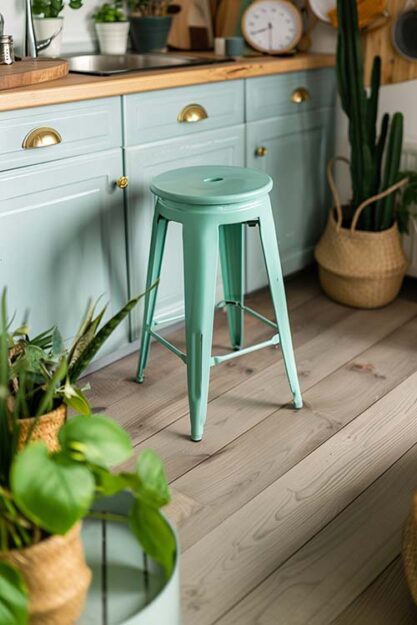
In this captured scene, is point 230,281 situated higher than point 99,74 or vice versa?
point 99,74

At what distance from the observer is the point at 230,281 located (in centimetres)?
261

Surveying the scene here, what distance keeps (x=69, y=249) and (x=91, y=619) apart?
4.33 feet

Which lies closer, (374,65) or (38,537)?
(38,537)

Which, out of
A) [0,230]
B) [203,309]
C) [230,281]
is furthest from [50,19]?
[203,309]

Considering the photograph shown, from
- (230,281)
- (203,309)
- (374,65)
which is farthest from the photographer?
(374,65)

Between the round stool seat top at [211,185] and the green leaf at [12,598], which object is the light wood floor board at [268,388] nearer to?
the round stool seat top at [211,185]

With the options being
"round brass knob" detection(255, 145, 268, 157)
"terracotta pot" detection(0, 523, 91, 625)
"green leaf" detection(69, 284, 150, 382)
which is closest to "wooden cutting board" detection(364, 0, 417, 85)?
"round brass knob" detection(255, 145, 268, 157)

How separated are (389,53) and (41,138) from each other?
60.3 inches

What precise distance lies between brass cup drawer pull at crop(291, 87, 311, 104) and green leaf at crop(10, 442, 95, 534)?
219cm

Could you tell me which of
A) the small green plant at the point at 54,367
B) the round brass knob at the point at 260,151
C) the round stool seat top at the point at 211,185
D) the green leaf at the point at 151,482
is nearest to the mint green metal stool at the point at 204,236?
the round stool seat top at the point at 211,185

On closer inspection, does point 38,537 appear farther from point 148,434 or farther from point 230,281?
point 230,281

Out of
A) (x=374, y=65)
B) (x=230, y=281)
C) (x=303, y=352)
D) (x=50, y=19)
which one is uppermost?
(x=50, y=19)

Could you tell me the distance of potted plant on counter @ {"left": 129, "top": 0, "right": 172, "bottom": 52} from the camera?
295 centimetres

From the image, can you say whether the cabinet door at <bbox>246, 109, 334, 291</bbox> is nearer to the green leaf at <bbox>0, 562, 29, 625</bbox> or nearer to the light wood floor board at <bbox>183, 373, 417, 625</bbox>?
A: the light wood floor board at <bbox>183, 373, 417, 625</bbox>
